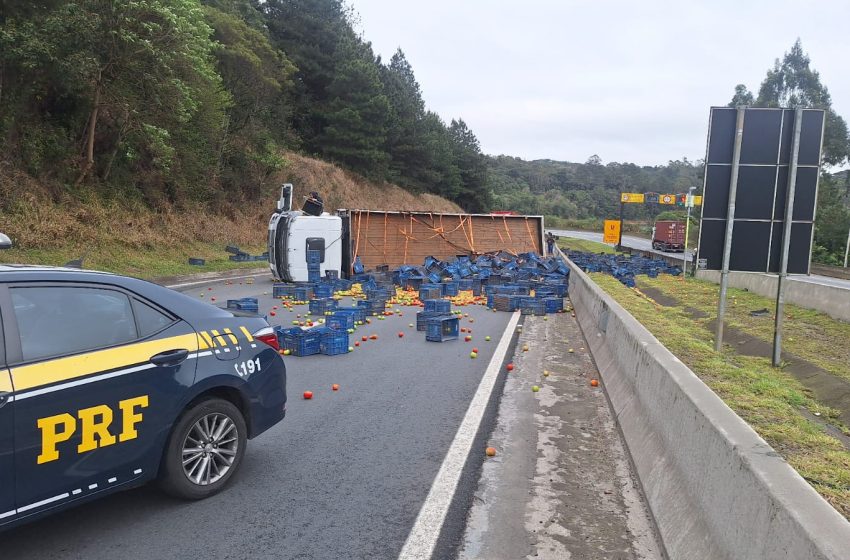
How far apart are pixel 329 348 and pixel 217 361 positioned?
504 cm

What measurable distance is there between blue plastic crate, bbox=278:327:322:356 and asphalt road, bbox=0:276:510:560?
4.98ft

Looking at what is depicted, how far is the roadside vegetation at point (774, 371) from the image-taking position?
204 inches

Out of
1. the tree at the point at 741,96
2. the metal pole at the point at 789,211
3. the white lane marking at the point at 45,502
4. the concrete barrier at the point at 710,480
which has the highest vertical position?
the tree at the point at 741,96

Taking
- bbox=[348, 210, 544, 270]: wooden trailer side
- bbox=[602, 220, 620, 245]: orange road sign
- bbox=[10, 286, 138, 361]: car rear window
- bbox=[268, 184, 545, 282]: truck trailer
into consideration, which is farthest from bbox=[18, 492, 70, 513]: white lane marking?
bbox=[602, 220, 620, 245]: orange road sign

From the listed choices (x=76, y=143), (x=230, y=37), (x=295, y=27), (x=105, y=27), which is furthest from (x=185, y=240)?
(x=295, y=27)

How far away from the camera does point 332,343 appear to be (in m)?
9.41

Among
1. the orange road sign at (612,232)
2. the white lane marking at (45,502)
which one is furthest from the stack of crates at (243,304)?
the orange road sign at (612,232)

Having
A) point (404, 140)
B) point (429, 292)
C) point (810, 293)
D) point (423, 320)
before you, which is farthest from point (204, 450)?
point (404, 140)

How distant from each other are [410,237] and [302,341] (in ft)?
57.1

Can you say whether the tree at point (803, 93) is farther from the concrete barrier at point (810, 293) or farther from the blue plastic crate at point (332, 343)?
the blue plastic crate at point (332, 343)

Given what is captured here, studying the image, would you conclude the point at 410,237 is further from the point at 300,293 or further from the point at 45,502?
the point at 45,502

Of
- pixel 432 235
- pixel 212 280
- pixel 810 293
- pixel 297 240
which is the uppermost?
pixel 432 235

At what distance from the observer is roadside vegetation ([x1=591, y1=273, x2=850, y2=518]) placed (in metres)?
5.19

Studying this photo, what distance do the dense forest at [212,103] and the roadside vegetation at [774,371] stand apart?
1721 centimetres
